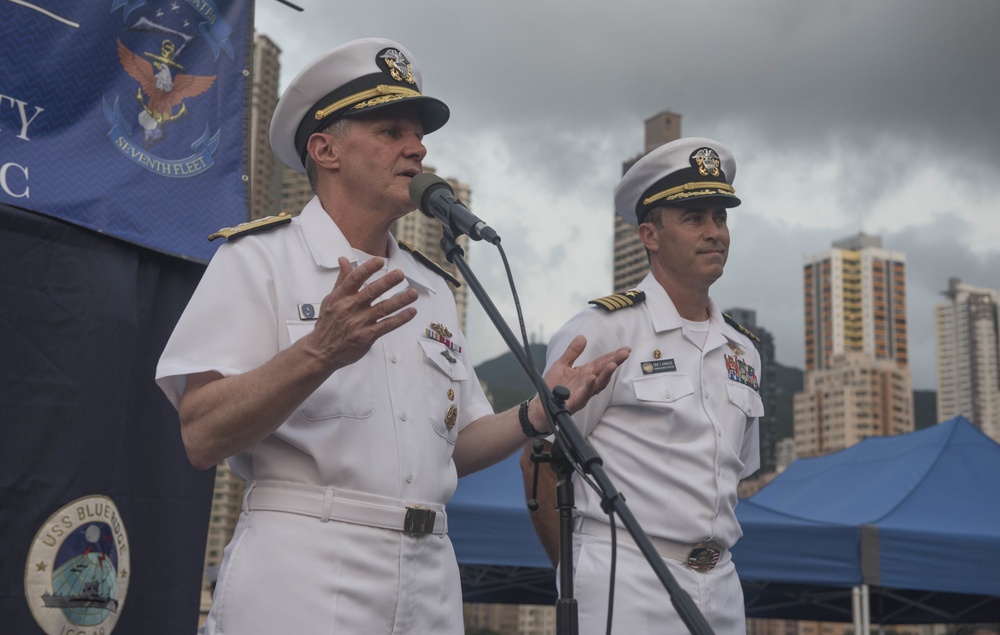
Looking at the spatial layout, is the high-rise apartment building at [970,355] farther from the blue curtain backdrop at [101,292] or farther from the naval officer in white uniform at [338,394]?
the naval officer in white uniform at [338,394]

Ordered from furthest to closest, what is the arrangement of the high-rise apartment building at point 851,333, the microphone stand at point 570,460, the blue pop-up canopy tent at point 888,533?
the high-rise apartment building at point 851,333 < the blue pop-up canopy tent at point 888,533 < the microphone stand at point 570,460

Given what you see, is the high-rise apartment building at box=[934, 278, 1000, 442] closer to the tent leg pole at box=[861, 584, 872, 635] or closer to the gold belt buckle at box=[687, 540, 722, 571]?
the tent leg pole at box=[861, 584, 872, 635]

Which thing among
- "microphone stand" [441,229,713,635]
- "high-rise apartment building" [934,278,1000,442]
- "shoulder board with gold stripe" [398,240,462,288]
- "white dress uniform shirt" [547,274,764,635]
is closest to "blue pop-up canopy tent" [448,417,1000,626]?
"white dress uniform shirt" [547,274,764,635]

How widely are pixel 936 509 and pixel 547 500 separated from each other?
13.5ft

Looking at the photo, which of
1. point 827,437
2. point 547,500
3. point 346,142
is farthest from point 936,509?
point 827,437

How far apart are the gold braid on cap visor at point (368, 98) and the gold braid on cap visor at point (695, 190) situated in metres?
1.52

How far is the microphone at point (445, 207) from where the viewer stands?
2104 millimetres

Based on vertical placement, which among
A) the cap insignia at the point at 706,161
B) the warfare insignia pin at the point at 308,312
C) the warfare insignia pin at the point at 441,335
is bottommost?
the warfare insignia pin at the point at 308,312

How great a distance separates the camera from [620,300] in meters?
3.79

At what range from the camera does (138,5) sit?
12.5ft

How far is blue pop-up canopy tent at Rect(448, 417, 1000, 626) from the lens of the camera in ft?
20.4

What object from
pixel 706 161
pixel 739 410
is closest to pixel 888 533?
pixel 739 410

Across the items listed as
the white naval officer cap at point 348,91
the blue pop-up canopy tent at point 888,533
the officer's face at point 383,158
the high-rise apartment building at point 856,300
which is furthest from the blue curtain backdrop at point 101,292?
the high-rise apartment building at point 856,300

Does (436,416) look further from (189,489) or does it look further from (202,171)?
(202,171)
